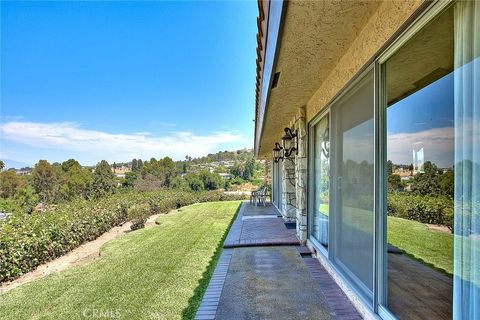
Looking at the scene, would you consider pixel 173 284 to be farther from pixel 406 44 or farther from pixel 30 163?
pixel 30 163

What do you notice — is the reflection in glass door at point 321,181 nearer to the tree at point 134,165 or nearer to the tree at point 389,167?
the tree at point 389,167

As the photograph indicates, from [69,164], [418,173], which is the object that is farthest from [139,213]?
[69,164]

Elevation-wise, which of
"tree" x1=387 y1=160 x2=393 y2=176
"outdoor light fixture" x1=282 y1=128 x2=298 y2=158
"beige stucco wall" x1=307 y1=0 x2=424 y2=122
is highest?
"beige stucco wall" x1=307 y1=0 x2=424 y2=122

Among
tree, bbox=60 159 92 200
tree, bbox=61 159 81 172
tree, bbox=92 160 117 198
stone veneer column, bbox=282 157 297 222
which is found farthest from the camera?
tree, bbox=61 159 81 172

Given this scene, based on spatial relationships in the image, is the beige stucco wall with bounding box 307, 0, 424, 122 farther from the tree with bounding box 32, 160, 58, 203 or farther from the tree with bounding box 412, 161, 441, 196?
the tree with bounding box 32, 160, 58, 203

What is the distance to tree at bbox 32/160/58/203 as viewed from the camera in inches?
903

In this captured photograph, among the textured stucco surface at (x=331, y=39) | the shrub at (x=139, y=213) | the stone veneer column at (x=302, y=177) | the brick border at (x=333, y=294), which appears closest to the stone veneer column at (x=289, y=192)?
the stone veneer column at (x=302, y=177)

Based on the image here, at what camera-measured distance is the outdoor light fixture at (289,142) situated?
23.0 ft

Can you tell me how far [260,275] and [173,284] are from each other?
5.15 ft

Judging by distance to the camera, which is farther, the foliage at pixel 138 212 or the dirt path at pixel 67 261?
the foliage at pixel 138 212

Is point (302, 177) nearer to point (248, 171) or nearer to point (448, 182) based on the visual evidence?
point (448, 182)

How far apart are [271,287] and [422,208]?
2237 mm

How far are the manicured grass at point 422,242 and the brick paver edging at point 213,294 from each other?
6.17 feet

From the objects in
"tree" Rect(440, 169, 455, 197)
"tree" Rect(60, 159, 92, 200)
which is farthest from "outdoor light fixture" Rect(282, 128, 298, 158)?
"tree" Rect(60, 159, 92, 200)
